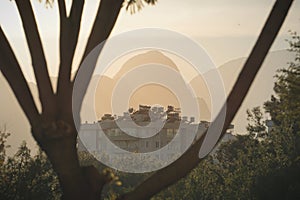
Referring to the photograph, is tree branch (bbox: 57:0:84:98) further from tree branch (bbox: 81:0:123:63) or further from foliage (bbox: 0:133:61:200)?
foliage (bbox: 0:133:61:200)

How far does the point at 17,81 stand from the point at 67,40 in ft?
1.07

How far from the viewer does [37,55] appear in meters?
3.56

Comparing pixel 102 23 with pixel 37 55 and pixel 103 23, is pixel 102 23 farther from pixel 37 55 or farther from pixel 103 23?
pixel 37 55

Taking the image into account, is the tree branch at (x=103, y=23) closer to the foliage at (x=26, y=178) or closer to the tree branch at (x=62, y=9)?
the tree branch at (x=62, y=9)

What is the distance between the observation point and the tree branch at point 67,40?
3.55 m

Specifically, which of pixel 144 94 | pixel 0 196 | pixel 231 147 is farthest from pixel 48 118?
pixel 144 94

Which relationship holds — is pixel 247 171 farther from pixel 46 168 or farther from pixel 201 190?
pixel 46 168

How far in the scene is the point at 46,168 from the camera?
2233cm

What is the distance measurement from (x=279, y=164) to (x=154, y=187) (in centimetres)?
Answer: 2482

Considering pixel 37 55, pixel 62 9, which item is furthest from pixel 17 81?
pixel 62 9

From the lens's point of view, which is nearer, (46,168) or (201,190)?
(46,168)

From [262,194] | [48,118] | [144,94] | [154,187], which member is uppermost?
[144,94]

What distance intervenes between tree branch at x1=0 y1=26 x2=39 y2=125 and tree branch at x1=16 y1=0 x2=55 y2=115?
0.27ft

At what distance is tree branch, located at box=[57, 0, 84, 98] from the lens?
11.6 feet
